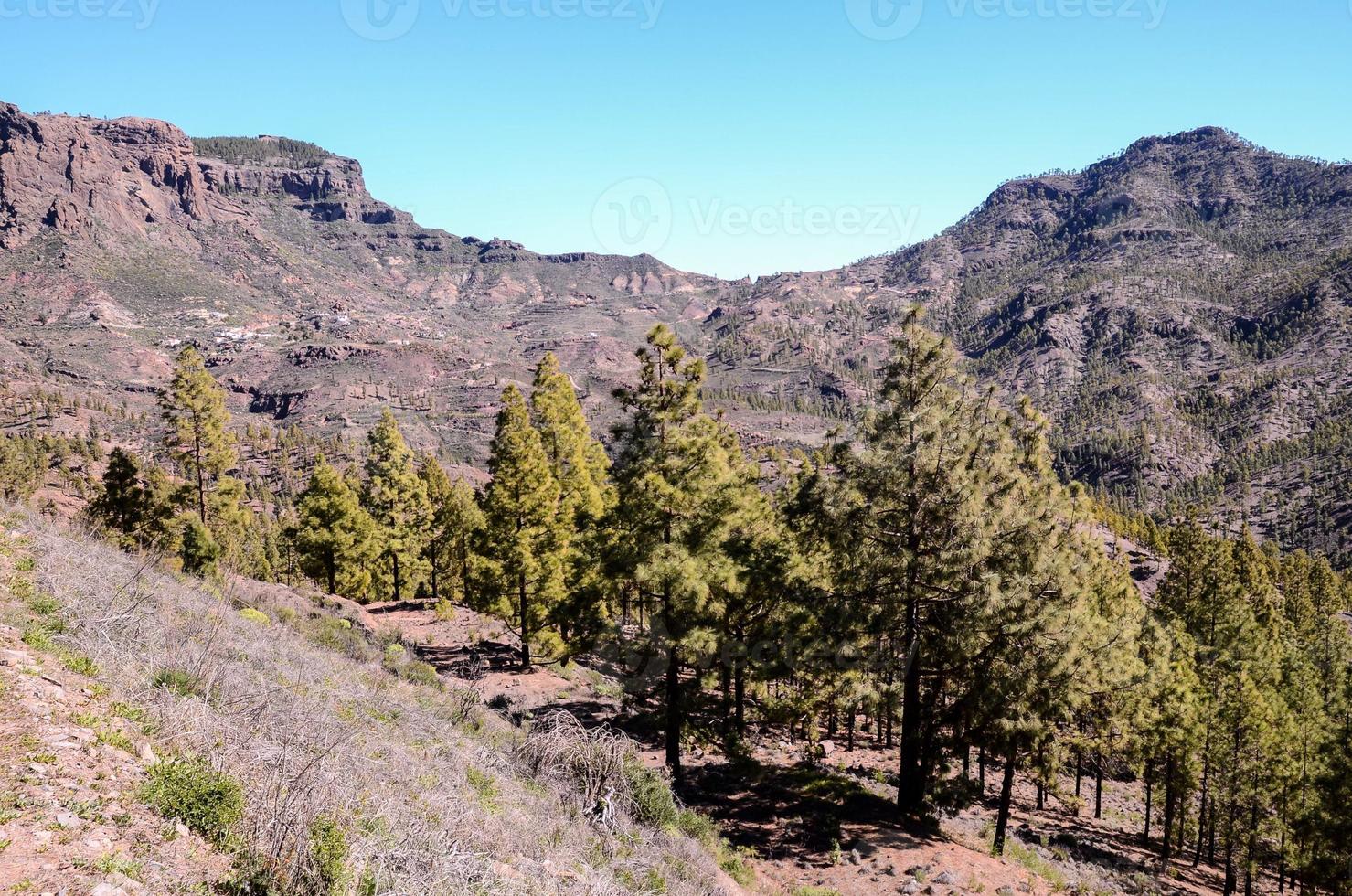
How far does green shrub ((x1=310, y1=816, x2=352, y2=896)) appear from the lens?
5359mm

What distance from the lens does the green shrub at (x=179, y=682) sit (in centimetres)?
765

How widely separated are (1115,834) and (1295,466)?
200 meters

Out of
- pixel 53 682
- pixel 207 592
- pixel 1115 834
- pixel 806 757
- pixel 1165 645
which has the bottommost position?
pixel 1115 834

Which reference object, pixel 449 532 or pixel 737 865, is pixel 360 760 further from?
pixel 449 532

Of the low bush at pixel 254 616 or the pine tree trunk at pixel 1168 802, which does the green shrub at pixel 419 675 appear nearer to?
the low bush at pixel 254 616

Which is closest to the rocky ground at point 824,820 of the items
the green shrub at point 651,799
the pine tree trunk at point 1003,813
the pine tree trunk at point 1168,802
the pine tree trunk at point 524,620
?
the pine tree trunk at point 1003,813

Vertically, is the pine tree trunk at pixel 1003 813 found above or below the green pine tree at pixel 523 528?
below

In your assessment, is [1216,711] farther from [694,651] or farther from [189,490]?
[189,490]

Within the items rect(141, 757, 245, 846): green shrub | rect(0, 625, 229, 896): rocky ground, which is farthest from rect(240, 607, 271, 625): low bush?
rect(141, 757, 245, 846): green shrub

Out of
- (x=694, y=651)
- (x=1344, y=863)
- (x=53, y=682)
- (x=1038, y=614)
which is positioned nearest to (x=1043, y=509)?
(x=1038, y=614)

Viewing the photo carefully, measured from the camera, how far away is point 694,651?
1608cm

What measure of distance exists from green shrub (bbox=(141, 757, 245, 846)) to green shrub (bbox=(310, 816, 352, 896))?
2.41 feet

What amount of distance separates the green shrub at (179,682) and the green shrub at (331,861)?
10.5 ft

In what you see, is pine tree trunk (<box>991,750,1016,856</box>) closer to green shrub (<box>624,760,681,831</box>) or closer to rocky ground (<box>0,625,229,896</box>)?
green shrub (<box>624,760,681,831</box>)
